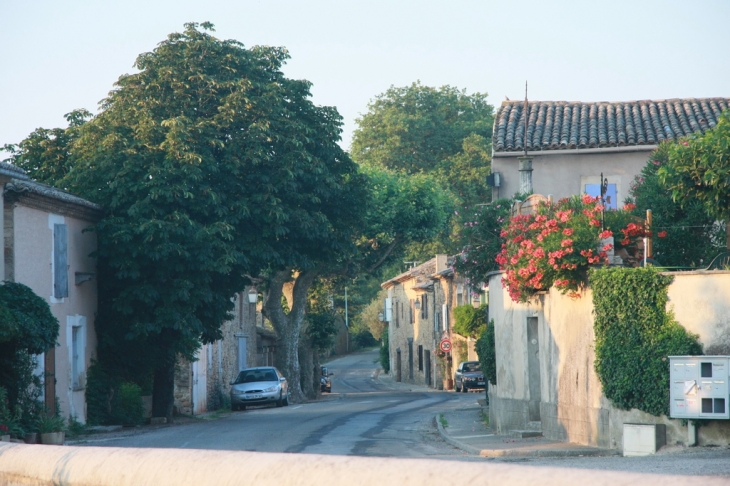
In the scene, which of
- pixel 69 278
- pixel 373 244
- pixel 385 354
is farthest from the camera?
pixel 385 354

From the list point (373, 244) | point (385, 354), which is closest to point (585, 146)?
point (373, 244)

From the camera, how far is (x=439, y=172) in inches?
2377

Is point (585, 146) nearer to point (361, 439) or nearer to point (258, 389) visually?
point (361, 439)

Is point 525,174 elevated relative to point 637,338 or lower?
elevated

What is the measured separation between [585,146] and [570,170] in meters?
0.85

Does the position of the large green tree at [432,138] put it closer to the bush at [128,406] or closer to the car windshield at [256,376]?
the car windshield at [256,376]

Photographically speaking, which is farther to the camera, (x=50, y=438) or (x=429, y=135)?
(x=429, y=135)

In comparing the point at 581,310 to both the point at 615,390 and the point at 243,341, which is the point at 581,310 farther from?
the point at 243,341

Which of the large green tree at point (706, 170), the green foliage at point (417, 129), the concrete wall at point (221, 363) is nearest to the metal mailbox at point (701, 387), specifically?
the large green tree at point (706, 170)

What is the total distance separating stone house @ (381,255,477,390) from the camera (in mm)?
51156

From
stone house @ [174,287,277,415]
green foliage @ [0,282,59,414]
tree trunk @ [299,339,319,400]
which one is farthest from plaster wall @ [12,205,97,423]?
tree trunk @ [299,339,319,400]

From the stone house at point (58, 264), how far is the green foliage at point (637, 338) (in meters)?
11.6

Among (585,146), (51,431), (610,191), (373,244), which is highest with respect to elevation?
(585,146)

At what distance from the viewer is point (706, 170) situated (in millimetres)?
15430
